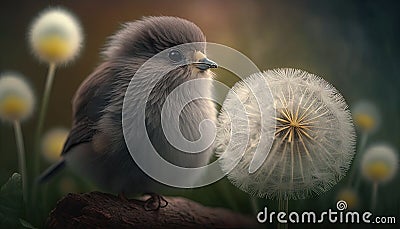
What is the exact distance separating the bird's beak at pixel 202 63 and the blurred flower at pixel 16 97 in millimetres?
626

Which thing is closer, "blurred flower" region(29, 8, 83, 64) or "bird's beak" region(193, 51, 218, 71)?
"bird's beak" region(193, 51, 218, 71)

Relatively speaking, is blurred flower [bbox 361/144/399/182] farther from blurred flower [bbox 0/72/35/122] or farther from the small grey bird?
blurred flower [bbox 0/72/35/122]

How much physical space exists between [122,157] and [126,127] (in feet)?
0.35

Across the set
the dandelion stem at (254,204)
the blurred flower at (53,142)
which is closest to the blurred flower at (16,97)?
the blurred flower at (53,142)

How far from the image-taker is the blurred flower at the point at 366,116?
2.29 meters

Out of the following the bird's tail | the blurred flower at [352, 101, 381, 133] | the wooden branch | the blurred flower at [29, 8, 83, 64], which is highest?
the blurred flower at [29, 8, 83, 64]

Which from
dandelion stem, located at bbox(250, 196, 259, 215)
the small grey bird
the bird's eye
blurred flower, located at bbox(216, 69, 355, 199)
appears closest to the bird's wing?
the small grey bird

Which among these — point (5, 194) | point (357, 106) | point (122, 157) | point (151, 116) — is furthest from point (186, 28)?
point (5, 194)

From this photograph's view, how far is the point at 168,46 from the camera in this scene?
217 cm

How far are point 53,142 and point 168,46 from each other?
0.56m

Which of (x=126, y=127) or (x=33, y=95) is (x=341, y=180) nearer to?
(x=126, y=127)

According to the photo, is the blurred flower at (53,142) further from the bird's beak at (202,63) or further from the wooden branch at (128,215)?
the bird's beak at (202,63)

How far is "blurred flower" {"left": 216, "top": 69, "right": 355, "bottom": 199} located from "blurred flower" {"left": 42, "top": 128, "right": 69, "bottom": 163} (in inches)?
22.5

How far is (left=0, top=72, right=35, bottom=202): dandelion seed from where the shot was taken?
7.43ft
